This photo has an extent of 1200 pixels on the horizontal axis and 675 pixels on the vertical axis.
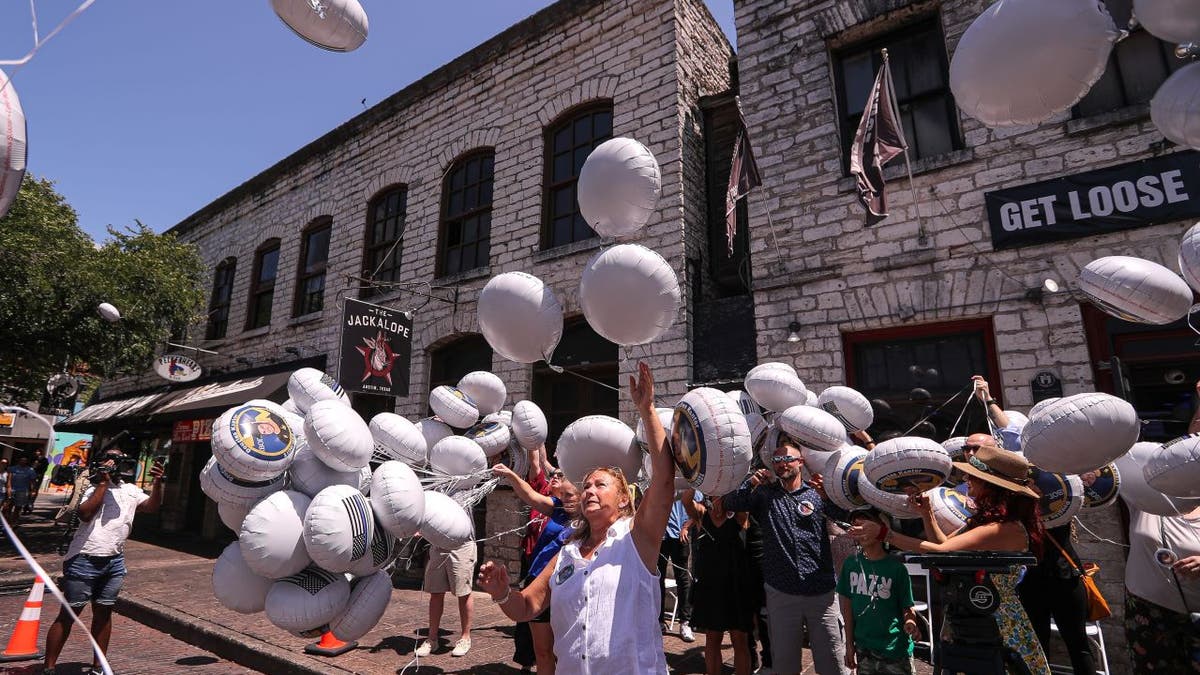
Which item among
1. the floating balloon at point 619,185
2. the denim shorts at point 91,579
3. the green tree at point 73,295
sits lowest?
the denim shorts at point 91,579

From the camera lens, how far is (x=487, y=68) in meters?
9.80

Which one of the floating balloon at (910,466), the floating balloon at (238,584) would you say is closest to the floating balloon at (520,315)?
the floating balloon at (238,584)

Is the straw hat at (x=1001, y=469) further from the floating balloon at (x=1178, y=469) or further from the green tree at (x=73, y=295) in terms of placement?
the green tree at (x=73, y=295)

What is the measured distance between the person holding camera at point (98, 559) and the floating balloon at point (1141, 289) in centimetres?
738

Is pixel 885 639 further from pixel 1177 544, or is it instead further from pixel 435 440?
pixel 435 440

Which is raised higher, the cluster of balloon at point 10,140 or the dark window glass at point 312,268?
the dark window glass at point 312,268

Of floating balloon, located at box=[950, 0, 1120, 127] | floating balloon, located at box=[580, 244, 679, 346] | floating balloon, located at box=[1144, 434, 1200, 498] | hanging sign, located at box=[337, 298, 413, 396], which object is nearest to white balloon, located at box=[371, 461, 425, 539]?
floating balloon, located at box=[580, 244, 679, 346]

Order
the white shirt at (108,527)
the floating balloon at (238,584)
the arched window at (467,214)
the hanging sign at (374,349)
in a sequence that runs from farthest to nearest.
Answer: the arched window at (467,214) → the hanging sign at (374,349) → the white shirt at (108,527) → the floating balloon at (238,584)

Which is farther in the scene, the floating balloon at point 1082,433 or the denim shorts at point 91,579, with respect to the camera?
the denim shorts at point 91,579

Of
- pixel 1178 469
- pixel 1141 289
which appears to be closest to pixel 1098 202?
pixel 1141 289

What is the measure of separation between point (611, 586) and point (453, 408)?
10.6 feet

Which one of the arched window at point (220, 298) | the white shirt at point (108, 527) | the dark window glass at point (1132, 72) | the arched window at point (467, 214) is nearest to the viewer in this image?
the white shirt at point (108, 527)

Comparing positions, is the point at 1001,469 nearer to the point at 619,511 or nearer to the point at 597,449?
the point at 619,511

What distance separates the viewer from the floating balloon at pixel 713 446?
229 cm
